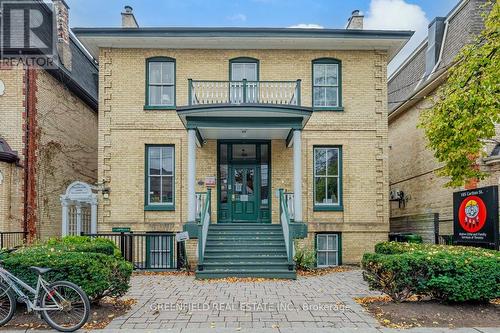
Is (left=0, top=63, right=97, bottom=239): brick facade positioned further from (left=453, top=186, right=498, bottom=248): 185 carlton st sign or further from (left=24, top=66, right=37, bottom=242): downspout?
(left=453, top=186, right=498, bottom=248): 185 carlton st sign

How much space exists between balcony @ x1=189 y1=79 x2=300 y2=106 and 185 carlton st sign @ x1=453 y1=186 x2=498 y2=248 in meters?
5.84

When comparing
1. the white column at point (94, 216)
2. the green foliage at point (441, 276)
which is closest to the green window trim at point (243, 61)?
the white column at point (94, 216)

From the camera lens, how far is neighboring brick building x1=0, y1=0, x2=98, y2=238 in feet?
44.3

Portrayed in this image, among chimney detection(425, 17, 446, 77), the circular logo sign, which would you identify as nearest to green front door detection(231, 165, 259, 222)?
the circular logo sign

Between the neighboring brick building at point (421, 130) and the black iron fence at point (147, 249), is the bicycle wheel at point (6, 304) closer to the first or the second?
the black iron fence at point (147, 249)

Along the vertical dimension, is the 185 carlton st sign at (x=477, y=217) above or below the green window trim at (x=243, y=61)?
below

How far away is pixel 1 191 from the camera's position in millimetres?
13148

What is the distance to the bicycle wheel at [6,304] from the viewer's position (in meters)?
6.44

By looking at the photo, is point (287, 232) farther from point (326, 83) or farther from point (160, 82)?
point (160, 82)

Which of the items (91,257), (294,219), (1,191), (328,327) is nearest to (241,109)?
(294,219)

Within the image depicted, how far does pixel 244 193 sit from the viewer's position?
1471 centimetres

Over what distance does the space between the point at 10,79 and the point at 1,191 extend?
3.68 m

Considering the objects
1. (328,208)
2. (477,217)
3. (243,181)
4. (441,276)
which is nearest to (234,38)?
(243,181)

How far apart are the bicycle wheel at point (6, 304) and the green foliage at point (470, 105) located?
8724 millimetres
